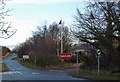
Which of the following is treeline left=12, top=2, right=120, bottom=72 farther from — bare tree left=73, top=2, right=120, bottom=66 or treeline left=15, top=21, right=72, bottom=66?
treeline left=15, top=21, right=72, bottom=66

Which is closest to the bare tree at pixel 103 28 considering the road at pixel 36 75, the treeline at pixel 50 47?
the road at pixel 36 75

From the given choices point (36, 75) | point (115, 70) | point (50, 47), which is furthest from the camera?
point (50, 47)

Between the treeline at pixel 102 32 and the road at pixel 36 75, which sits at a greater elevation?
the treeline at pixel 102 32

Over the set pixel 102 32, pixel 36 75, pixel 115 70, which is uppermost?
pixel 102 32

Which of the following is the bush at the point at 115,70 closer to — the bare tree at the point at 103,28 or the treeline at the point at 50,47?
the bare tree at the point at 103,28

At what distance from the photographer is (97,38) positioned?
119ft

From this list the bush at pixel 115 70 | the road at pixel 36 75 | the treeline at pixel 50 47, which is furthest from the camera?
the treeline at pixel 50 47

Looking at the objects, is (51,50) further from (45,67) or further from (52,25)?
(52,25)

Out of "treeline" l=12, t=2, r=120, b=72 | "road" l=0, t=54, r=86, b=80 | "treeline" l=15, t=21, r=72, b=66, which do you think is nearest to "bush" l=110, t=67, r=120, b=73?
"treeline" l=12, t=2, r=120, b=72

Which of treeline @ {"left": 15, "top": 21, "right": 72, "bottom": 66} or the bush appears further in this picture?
treeline @ {"left": 15, "top": 21, "right": 72, "bottom": 66}

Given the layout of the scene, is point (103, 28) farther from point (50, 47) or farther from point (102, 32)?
point (50, 47)

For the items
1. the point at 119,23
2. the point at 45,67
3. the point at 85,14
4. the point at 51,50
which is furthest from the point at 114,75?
the point at 51,50

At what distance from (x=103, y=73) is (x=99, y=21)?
576 centimetres

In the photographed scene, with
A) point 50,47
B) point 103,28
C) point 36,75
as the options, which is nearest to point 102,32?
point 103,28
